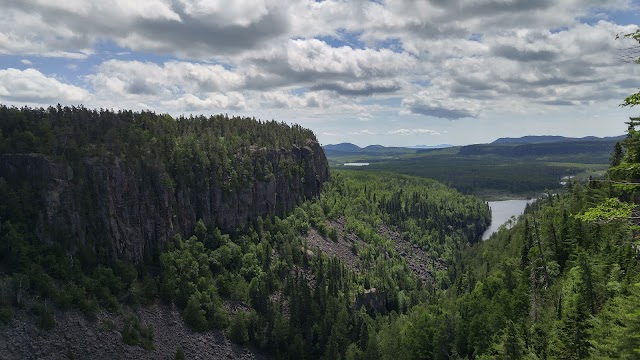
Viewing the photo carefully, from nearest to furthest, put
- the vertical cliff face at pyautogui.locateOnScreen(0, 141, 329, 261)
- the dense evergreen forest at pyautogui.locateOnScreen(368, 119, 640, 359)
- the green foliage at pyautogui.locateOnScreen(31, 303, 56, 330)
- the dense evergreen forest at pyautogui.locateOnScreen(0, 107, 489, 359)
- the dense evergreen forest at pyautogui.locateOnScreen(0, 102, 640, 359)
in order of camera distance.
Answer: the dense evergreen forest at pyautogui.locateOnScreen(368, 119, 640, 359), the dense evergreen forest at pyautogui.locateOnScreen(0, 102, 640, 359), the green foliage at pyautogui.locateOnScreen(31, 303, 56, 330), the dense evergreen forest at pyautogui.locateOnScreen(0, 107, 489, 359), the vertical cliff face at pyautogui.locateOnScreen(0, 141, 329, 261)

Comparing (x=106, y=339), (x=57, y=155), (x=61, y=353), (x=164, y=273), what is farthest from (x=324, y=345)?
(x=57, y=155)

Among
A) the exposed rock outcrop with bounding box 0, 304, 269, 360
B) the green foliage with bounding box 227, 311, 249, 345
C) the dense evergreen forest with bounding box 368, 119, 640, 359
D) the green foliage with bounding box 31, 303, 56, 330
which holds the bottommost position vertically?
the green foliage with bounding box 227, 311, 249, 345

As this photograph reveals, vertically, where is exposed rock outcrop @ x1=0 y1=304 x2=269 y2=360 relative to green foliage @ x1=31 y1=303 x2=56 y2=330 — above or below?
below

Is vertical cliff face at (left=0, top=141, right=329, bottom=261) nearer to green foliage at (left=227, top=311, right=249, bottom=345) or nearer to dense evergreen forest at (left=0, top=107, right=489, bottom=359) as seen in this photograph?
dense evergreen forest at (left=0, top=107, right=489, bottom=359)

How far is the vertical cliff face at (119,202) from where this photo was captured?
107250 mm

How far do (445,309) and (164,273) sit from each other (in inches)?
2707

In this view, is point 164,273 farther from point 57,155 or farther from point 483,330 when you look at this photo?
point 483,330

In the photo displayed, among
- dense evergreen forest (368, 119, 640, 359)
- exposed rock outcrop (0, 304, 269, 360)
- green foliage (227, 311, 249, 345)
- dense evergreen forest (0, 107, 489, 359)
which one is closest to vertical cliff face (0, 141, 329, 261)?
dense evergreen forest (0, 107, 489, 359)

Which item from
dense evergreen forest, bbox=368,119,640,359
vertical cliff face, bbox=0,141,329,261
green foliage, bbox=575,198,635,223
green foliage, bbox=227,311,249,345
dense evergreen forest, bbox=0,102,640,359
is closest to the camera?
green foliage, bbox=575,198,635,223

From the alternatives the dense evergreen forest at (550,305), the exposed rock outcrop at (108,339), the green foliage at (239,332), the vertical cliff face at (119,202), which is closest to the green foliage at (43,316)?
the exposed rock outcrop at (108,339)

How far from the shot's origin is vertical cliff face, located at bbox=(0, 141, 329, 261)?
4222 inches

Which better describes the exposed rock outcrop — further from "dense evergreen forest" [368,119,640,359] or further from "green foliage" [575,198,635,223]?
"green foliage" [575,198,635,223]

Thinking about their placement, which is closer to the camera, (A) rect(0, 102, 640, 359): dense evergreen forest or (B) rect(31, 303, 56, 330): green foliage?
(A) rect(0, 102, 640, 359): dense evergreen forest

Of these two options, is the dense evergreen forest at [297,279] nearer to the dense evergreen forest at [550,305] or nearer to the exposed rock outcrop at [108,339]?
the dense evergreen forest at [550,305]
